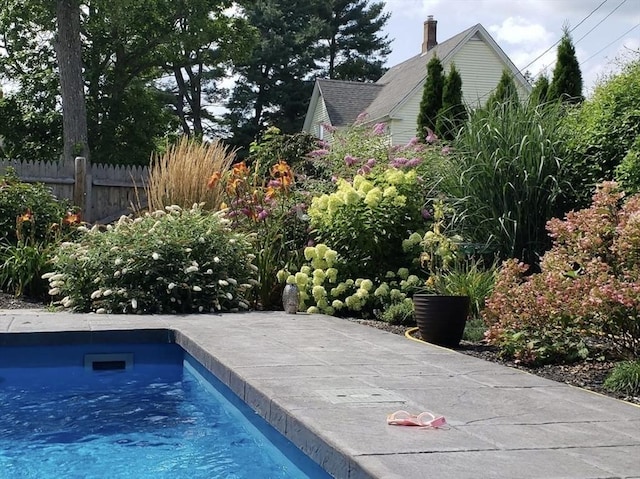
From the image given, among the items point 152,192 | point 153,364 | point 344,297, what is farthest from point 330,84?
point 153,364

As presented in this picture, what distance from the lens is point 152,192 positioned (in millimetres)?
8039

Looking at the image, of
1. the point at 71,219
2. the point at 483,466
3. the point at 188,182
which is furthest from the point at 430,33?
the point at 483,466

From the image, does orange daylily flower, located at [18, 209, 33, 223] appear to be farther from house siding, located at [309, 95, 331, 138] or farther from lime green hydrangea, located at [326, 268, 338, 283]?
house siding, located at [309, 95, 331, 138]

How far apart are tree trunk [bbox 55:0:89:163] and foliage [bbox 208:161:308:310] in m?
7.69

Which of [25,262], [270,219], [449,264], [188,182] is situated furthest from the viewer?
[188,182]

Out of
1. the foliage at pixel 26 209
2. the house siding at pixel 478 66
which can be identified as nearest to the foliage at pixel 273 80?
the house siding at pixel 478 66

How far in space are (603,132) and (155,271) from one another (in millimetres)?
3603

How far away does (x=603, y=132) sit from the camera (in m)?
5.48

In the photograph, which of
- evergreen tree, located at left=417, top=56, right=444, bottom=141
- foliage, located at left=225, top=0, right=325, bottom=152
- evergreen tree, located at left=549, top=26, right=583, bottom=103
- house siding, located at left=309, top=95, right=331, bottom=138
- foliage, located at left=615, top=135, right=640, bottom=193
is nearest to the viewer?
foliage, located at left=615, top=135, right=640, bottom=193

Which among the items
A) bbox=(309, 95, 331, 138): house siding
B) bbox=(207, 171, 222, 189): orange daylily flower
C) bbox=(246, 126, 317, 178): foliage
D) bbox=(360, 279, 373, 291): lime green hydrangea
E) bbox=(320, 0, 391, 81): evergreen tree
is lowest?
bbox=(360, 279, 373, 291): lime green hydrangea

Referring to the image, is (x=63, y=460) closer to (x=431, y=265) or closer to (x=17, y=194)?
(x=431, y=265)

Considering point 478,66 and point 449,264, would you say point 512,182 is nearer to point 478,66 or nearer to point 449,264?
point 449,264

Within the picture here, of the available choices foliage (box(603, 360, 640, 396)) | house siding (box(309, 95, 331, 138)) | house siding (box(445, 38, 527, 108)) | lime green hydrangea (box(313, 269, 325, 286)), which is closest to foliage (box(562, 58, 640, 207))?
lime green hydrangea (box(313, 269, 325, 286))

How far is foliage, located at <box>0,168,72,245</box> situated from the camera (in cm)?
741
